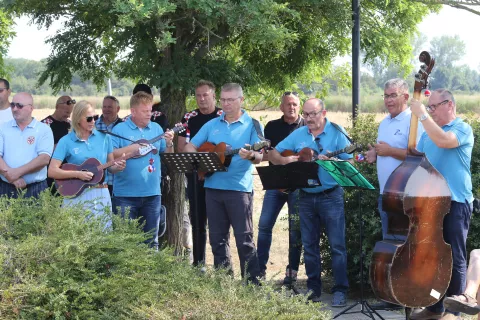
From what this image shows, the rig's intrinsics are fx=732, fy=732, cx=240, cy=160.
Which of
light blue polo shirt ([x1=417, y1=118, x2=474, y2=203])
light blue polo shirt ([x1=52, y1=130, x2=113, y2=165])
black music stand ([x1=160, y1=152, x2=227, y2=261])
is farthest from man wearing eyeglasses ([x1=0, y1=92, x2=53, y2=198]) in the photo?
light blue polo shirt ([x1=417, y1=118, x2=474, y2=203])

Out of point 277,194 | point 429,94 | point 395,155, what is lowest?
point 277,194

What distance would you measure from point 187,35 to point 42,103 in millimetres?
36064

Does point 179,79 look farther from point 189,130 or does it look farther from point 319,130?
point 319,130

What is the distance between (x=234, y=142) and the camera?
7.35 meters

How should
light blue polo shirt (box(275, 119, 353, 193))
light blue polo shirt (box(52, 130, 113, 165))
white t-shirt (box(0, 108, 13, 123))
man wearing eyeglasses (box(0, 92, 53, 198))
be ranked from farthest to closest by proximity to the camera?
white t-shirt (box(0, 108, 13, 123)) < man wearing eyeglasses (box(0, 92, 53, 198)) < light blue polo shirt (box(275, 119, 353, 193)) < light blue polo shirt (box(52, 130, 113, 165))

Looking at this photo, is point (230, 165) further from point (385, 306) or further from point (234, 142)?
point (385, 306)

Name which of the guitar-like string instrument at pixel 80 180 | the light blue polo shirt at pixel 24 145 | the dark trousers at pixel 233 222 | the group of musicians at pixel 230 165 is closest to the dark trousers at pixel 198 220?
the group of musicians at pixel 230 165

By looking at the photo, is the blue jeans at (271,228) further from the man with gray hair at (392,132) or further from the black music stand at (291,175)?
the man with gray hair at (392,132)

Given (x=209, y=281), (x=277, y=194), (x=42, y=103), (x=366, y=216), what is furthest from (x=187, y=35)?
(x=42, y=103)

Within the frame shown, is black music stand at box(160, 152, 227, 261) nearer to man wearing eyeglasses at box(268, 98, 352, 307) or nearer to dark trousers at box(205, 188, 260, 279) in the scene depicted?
dark trousers at box(205, 188, 260, 279)

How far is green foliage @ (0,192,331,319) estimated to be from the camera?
15.2 ft

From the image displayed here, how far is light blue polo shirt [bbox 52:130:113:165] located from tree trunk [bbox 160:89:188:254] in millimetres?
2092

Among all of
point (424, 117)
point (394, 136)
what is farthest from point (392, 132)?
point (424, 117)

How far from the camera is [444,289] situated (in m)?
6.09
